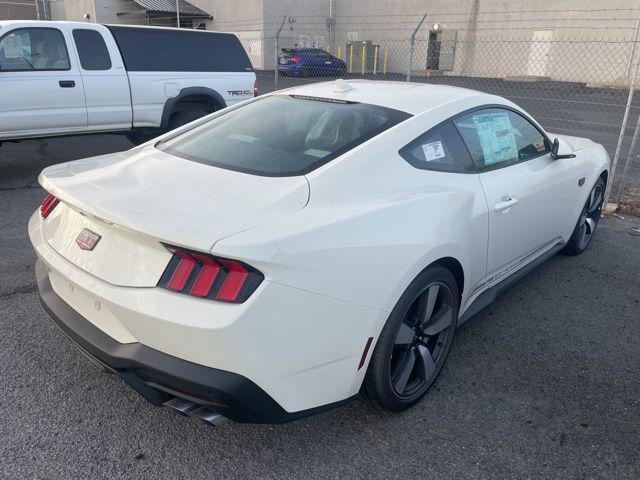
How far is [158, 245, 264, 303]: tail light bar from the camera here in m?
1.96

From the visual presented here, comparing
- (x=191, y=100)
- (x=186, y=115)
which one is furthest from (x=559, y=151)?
(x=186, y=115)

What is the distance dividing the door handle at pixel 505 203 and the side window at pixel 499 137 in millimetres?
223

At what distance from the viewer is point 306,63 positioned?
26.6 metres

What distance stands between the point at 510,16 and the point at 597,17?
4438 mm

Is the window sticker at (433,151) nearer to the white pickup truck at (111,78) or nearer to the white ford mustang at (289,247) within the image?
the white ford mustang at (289,247)

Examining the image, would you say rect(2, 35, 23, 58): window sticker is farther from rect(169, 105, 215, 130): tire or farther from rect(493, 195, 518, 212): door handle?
rect(493, 195, 518, 212): door handle

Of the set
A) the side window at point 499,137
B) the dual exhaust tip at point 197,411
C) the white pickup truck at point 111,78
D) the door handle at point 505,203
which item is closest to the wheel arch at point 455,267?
the door handle at point 505,203

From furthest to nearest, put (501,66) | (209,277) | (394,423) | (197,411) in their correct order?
(501,66), (394,423), (197,411), (209,277)

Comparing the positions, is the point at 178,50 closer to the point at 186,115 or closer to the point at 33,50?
the point at 186,115

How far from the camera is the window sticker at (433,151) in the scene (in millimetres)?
2881

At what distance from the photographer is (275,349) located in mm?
2016

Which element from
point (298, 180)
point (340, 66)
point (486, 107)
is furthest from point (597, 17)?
point (298, 180)

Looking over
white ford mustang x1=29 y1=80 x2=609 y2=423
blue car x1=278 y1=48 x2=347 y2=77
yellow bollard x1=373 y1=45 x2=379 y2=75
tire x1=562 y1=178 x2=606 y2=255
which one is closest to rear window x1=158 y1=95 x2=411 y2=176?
white ford mustang x1=29 y1=80 x2=609 y2=423

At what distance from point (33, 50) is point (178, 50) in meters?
2.04
